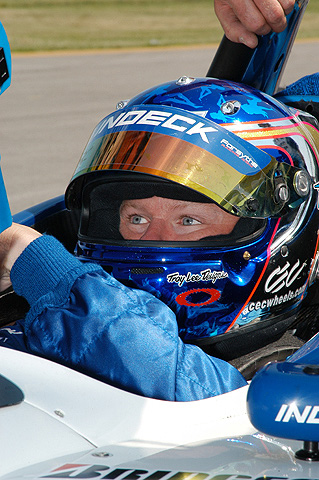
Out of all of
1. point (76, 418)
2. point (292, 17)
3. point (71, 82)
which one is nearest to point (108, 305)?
point (76, 418)

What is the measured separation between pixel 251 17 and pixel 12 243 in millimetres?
1042

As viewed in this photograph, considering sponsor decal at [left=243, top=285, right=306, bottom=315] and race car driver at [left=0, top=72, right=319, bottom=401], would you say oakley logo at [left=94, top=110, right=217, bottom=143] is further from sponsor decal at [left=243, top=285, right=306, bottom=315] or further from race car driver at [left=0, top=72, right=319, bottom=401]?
sponsor decal at [left=243, top=285, right=306, bottom=315]

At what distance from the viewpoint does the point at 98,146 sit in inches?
81.0

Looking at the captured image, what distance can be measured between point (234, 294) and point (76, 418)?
2.36 feet

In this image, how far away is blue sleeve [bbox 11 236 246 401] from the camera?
1467mm

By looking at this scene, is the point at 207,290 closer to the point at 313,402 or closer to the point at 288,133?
the point at 288,133

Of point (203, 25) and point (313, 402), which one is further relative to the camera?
point (203, 25)

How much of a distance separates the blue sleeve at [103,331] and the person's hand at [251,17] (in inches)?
39.9

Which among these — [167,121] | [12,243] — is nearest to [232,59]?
[167,121]

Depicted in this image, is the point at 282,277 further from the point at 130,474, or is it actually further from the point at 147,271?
the point at 130,474

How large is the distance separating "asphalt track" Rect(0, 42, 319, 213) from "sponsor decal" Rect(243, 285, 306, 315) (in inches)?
133

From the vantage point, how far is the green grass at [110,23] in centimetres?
1311

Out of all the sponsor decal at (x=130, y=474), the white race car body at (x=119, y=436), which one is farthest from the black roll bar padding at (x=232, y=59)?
the sponsor decal at (x=130, y=474)

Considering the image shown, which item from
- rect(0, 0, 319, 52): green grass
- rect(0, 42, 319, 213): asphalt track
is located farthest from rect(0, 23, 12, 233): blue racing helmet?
rect(0, 0, 319, 52): green grass
